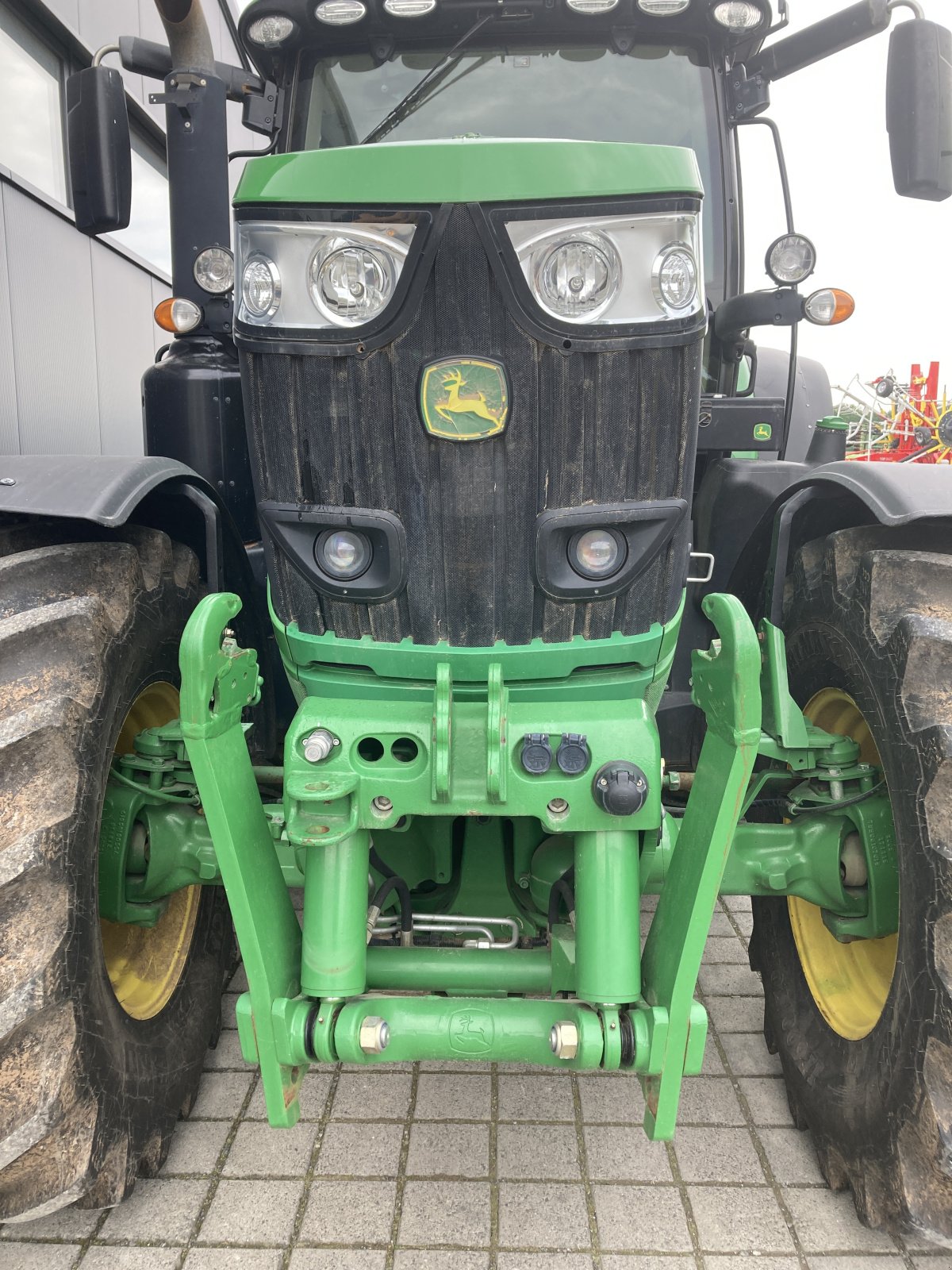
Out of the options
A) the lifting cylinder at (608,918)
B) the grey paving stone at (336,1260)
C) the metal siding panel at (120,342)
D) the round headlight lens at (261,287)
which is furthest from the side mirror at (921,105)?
the metal siding panel at (120,342)

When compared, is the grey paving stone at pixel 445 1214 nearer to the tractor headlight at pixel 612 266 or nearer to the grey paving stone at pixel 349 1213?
the grey paving stone at pixel 349 1213

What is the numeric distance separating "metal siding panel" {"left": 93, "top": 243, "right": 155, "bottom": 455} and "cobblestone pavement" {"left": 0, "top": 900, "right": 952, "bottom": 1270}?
5.53 meters

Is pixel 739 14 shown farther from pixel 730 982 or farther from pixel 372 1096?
pixel 372 1096

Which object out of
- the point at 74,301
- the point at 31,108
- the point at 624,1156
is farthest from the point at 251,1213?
the point at 31,108

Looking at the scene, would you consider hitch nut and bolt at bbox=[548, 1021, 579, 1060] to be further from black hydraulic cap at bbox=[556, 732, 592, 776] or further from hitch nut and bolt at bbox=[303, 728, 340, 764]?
hitch nut and bolt at bbox=[303, 728, 340, 764]

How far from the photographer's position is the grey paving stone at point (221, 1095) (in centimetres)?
226

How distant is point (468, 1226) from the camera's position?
1923mm

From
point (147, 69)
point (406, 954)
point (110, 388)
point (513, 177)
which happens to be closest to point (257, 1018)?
point (406, 954)

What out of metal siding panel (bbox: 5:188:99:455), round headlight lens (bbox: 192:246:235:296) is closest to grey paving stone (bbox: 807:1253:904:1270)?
round headlight lens (bbox: 192:246:235:296)

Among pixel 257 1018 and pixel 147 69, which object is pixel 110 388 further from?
pixel 257 1018

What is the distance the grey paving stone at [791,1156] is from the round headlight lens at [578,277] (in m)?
1.82

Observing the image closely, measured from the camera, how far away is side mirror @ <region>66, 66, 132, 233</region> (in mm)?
2080

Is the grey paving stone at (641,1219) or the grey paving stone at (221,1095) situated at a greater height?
the grey paving stone at (641,1219)

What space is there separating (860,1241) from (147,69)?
3107 millimetres
